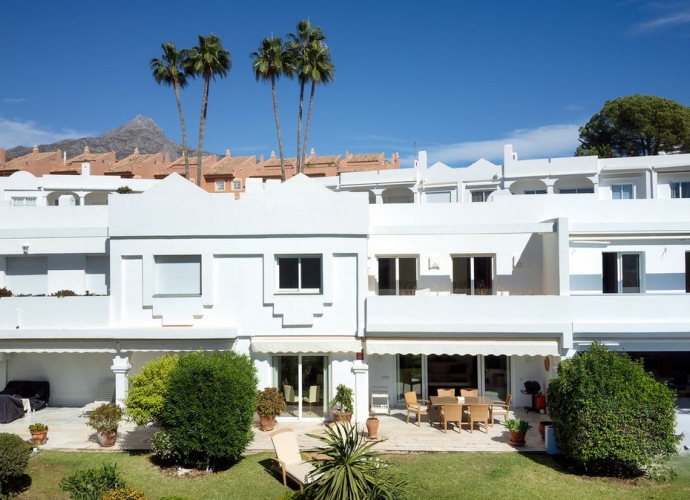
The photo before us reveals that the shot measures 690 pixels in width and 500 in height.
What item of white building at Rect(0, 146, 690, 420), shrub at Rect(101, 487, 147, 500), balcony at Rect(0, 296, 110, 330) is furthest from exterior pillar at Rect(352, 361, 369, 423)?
balcony at Rect(0, 296, 110, 330)

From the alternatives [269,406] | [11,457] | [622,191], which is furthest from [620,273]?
[11,457]

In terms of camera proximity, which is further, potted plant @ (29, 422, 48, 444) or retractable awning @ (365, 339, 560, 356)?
retractable awning @ (365, 339, 560, 356)

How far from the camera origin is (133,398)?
18484 millimetres

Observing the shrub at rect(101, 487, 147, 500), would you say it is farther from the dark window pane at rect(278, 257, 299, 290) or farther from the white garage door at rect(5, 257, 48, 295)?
the white garage door at rect(5, 257, 48, 295)

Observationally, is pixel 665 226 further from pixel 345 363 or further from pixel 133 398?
pixel 133 398

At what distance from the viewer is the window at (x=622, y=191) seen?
133ft

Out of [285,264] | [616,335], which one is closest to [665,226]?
[616,335]

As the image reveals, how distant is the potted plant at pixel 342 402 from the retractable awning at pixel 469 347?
1.78 meters

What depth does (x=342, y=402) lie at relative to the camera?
21.2 meters

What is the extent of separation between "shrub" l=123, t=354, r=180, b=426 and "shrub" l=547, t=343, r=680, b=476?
42.8 ft

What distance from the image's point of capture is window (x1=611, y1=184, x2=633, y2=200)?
4062cm

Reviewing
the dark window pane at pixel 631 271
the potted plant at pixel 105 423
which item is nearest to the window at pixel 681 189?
the dark window pane at pixel 631 271

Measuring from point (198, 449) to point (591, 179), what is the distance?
3384 cm

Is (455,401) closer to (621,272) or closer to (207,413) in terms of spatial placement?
(621,272)
